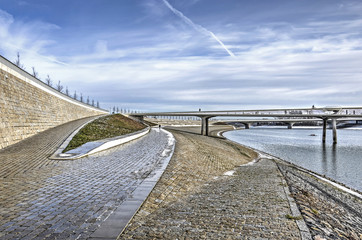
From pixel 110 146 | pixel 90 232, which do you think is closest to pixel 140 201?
pixel 90 232

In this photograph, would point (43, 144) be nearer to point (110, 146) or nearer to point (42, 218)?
point (110, 146)

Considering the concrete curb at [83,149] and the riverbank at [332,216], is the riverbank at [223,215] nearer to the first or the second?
the riverbank at [332,216]

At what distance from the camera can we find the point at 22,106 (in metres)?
19.2

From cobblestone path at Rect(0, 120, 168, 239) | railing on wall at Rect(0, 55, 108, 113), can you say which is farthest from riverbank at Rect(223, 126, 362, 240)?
railing on wall at Rect(0, 55, 108, 113)

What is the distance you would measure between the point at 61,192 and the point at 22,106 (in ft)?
50.7

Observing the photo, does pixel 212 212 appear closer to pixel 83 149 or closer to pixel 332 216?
pixel 332 216

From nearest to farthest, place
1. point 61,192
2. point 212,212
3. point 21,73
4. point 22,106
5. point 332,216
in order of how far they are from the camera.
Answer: point 212,212, point 61,192, point 332,216, point 22,106, point 21,73

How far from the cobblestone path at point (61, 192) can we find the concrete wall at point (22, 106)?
4655 millimetres

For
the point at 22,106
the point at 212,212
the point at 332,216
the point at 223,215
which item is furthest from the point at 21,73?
the point at 332,216

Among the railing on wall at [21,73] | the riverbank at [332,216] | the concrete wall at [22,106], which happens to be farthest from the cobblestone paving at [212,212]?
the railing on wall at [21,73]

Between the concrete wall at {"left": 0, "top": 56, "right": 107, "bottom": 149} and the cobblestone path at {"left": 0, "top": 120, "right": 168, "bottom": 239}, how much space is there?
4.66 metres

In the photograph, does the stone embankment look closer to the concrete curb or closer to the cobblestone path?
the cobblestone path

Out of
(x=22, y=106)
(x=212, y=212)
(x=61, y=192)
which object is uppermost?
(x=22, y=106)

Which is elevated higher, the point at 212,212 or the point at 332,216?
the point at 212,212
